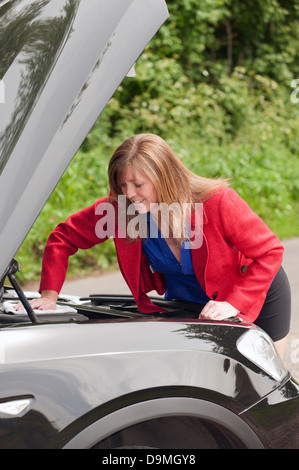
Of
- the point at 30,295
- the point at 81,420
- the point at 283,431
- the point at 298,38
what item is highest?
the point at 81,420

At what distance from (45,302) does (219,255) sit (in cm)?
70

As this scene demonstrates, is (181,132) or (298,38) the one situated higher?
(181,132)

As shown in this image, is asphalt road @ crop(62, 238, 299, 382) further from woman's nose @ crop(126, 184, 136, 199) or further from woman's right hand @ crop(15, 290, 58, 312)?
woman's nose @ crop(126, 184, 136, 199)

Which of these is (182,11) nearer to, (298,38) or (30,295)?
(298,38)

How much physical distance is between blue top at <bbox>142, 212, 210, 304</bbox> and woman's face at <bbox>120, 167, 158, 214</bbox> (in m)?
0.20

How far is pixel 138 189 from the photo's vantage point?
258cm

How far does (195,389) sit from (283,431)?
1.25 ft

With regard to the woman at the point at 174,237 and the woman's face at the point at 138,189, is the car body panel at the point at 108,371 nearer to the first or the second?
the woman at the point at 174,237

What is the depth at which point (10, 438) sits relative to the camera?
68.7 inches

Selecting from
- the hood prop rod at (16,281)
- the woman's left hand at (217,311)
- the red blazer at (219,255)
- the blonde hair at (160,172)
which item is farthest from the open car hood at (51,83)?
the red blazer at (219,255)

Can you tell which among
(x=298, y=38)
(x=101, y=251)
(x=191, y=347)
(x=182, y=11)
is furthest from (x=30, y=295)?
(x=298, y=38)

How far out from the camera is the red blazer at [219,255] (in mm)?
2725

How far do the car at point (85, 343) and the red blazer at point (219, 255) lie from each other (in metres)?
0.64

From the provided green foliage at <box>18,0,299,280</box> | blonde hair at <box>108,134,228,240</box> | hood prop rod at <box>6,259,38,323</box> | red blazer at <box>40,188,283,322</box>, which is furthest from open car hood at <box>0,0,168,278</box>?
green foliage at <box>18,0,299,280</box>
